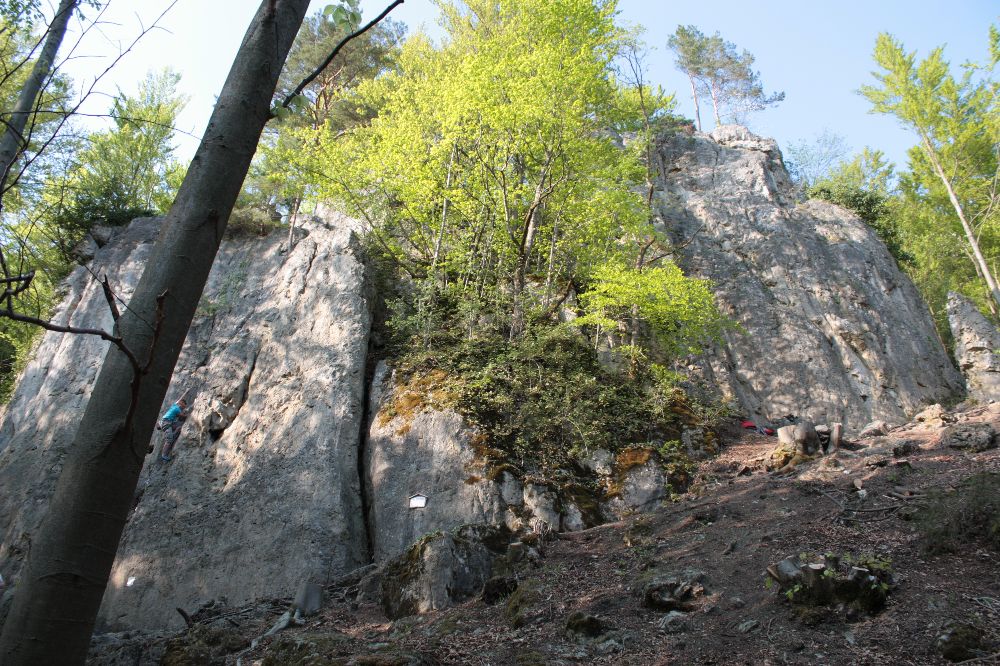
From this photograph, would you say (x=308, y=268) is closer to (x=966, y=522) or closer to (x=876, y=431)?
(x=876, y=431)

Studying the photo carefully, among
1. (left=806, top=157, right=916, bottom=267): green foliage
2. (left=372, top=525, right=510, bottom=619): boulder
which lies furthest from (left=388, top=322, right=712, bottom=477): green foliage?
(left=806, top=157, right=916, bottom=267): green foliage

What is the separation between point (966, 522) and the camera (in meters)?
5.09

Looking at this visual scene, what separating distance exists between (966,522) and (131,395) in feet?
20.8

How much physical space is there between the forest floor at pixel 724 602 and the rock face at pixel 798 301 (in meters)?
Answer: 6.66

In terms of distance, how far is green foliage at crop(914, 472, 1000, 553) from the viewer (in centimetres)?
500

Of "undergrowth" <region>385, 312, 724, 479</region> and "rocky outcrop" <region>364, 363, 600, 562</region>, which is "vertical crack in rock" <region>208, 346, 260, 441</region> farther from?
"undergrowth" <region>385, 312, 724, 479</region>

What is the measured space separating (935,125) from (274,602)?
2083 centimetres

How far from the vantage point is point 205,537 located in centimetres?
957

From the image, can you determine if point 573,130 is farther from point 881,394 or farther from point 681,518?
point 881,394

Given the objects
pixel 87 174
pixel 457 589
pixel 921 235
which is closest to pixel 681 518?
pixel 457 589

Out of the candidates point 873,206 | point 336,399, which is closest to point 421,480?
point 336,399

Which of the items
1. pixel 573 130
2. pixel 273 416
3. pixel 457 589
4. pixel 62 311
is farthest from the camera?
pixel 62 311

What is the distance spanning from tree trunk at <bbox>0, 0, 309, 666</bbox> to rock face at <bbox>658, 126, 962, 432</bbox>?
14.4m

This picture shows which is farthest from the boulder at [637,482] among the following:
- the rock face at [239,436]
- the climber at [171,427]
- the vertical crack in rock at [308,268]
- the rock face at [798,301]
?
the climber at [171,427]
